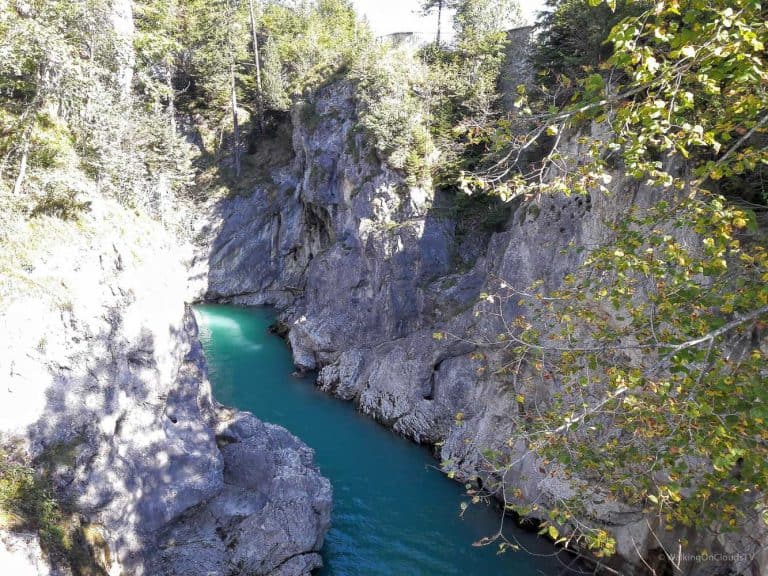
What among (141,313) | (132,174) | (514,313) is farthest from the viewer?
(514,313)

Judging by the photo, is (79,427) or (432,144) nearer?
(79,427)

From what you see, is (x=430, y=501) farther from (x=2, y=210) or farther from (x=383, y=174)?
(x=383, y=174)

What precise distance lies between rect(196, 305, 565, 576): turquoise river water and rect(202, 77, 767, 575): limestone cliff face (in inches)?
35.5

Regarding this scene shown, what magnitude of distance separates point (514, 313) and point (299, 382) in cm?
1061

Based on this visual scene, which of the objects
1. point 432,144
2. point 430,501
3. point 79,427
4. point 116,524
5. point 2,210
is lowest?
point 430,501

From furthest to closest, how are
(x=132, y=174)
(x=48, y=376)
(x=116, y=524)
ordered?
(x=132, y=174), (x=116, y=524), (x=48, y=376)

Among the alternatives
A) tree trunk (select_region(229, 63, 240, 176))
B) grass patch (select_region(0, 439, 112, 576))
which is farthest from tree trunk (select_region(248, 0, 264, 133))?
grass patch (select_region(0, 439, 112, 576))

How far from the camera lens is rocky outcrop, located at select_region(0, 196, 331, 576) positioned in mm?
8281

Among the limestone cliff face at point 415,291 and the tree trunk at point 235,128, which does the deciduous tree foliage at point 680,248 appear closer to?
the limestone cliff face at point 415,291

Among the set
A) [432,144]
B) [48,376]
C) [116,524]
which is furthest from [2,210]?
[432,144]

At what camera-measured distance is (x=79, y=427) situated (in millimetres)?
8758

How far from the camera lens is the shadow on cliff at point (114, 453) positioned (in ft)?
26.9

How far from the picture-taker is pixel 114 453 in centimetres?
945

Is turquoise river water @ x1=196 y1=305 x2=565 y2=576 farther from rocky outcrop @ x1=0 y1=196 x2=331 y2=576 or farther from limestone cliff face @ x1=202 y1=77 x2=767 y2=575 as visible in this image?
rocky outcrop @ x1=0 y1=196 x2=331 y2=576
